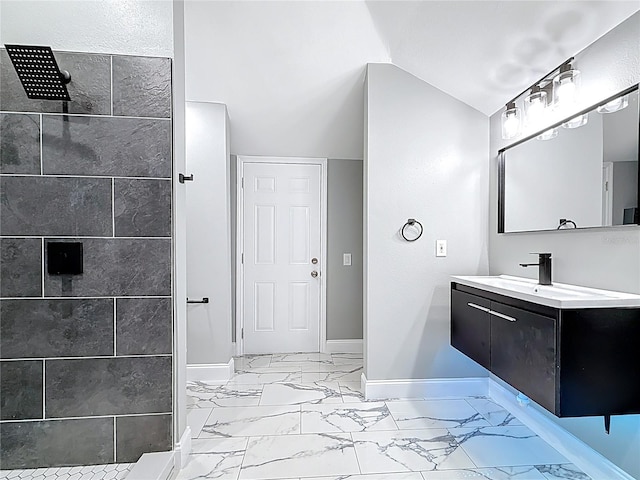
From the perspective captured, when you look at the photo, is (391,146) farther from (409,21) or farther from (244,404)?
(244,404)

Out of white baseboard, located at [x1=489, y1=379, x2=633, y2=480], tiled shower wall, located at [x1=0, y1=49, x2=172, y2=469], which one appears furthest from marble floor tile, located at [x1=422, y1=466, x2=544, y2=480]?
tiled shower wall, located at [x1=0, y1=49, x2=172, y2=469]

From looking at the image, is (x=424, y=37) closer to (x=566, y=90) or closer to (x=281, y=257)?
(x=566, y=90)

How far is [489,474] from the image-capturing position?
1.64 meters

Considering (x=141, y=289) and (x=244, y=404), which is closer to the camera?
(x=141, y=289)

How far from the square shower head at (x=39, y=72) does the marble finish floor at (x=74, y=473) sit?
165 centimetres

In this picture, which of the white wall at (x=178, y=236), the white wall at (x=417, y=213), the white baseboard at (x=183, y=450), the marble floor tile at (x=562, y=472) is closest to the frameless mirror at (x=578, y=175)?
the white wall at (x=417, y=213)

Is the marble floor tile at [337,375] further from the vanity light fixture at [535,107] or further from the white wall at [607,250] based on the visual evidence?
the vanity light fixture at [535,107]

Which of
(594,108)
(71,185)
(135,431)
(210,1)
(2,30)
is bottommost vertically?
(135,431)

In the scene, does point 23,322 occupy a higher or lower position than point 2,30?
lower

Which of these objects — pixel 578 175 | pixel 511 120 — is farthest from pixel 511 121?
pixel 578 175

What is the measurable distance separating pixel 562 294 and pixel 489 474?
3.07ft

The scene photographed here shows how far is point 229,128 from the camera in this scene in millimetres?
3062

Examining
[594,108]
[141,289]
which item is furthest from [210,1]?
[594,108]

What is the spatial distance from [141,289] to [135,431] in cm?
67
